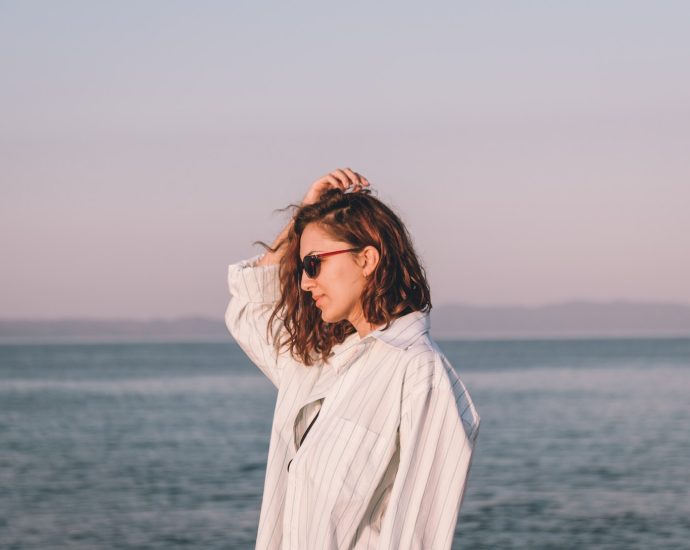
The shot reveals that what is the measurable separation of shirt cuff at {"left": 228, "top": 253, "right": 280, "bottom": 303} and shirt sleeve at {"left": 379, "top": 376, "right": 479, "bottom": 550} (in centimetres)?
82

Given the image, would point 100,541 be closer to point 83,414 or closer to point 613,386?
point 83,414

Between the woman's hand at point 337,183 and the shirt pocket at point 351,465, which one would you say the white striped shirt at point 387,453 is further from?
the woman's hand at point 337,183

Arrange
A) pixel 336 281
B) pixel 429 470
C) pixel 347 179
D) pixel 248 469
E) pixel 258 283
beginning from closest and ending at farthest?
pixel 429 470 → pixel 336 281 → pixel 347 179 → pixel 258 283 → pixel 248 469

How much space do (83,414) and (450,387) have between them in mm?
37606

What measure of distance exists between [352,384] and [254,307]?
0.63 m

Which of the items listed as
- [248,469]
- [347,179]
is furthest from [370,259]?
[248,469]

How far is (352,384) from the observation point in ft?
9.75

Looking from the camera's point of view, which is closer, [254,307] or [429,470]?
[429,470]

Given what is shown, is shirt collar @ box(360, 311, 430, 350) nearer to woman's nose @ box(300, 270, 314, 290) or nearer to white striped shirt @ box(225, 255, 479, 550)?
white striped shirt @ box(225, 255, 479, 550)

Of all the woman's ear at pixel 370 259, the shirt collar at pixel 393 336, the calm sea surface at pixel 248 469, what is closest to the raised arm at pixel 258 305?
the shirt collar at pixel 393 336

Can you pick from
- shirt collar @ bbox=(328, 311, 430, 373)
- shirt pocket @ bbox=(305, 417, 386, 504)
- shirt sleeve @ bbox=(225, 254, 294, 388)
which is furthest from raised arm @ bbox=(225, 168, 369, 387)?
shirt pocket @ bbox=(305, 417, 386, 504)

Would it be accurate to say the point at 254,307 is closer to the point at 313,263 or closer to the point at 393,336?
the point at 313,263

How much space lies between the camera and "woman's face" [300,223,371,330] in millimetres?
3033

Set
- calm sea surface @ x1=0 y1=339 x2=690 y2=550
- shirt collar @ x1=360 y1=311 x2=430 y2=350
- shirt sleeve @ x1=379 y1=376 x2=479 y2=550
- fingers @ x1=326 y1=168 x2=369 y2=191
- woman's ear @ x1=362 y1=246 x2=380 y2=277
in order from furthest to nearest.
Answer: calm sea surface @ x1=0 y1=339 x2=690 y2=550 → fingers @ x1=326 y1=168 x2=369 y2=191 → woman's ear @ x1=362 y1=246 x2=380 y2=277 → shirt collar @ x1=360 y1=311 x2=430 y2=350 → shirt sleeve @ x1=379 y1=376 x2=479 y2=550
